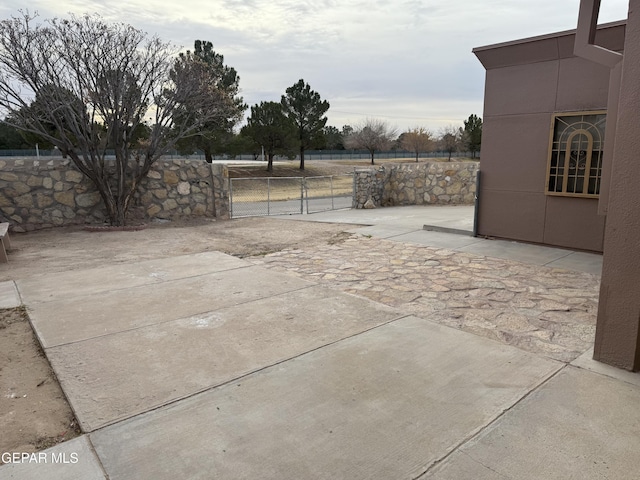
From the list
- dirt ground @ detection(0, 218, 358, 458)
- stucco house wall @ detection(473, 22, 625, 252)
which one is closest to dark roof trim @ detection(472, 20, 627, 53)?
stucco house wall @ detection(473, 22, 625, 252)

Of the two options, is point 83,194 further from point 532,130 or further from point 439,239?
point 532,130

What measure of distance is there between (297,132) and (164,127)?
25.5 metres

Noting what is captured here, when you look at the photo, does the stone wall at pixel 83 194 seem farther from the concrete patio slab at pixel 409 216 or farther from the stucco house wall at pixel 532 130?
the stucco house wall at pixel 532 130

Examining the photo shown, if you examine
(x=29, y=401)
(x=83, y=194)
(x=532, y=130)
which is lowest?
(x=29, y=401)

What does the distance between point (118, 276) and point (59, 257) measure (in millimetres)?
2198

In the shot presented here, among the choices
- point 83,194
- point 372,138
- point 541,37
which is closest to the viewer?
point 541,37

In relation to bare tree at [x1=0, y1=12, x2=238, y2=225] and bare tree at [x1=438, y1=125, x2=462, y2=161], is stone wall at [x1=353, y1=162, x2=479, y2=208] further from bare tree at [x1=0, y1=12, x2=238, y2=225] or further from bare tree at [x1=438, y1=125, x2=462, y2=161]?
bare tree at [x1=438, y1=125, x2=462, y2=161]

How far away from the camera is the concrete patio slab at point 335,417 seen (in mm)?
2303

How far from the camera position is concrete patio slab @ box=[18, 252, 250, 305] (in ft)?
17.3

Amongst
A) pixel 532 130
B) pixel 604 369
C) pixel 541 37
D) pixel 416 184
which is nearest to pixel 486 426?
pixel 604 369

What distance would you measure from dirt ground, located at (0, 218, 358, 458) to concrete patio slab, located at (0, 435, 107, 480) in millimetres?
114

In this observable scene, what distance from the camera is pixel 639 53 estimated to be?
3.02 m

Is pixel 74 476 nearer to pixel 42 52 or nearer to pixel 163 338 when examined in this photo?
pixel 163 338

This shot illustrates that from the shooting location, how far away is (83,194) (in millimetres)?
10633
